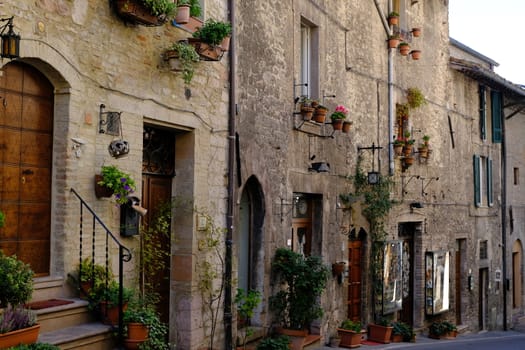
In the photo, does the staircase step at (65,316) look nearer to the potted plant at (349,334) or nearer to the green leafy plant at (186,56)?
the green leafy plant at (186,56)

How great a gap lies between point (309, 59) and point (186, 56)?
4280mm

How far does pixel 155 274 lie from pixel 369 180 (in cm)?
611

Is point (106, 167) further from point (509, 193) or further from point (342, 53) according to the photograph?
point (509, 193)

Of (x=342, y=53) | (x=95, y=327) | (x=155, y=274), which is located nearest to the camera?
(x=95, y=327)

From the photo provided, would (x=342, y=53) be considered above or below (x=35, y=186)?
above

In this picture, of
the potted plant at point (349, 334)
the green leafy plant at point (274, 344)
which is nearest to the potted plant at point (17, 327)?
the green leafy plant at point (274, 344)

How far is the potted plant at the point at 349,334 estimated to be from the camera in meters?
11.8

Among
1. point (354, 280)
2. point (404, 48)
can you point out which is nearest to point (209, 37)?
point (354, 280)

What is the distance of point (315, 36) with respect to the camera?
11906 mm

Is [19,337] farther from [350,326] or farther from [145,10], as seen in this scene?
[350,326]

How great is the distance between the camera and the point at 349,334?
11852 millimetres

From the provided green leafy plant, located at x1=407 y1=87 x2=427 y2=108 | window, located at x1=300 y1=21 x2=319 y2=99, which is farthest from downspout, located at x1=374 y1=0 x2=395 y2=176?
window, located at x1=300 y1=21 x2=319 y2=99

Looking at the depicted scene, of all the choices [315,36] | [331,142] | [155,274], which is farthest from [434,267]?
[155,274]

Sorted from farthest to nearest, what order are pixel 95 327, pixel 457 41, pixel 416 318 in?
pixel 457 41 < pixel 416 318 < pixel 95 327
